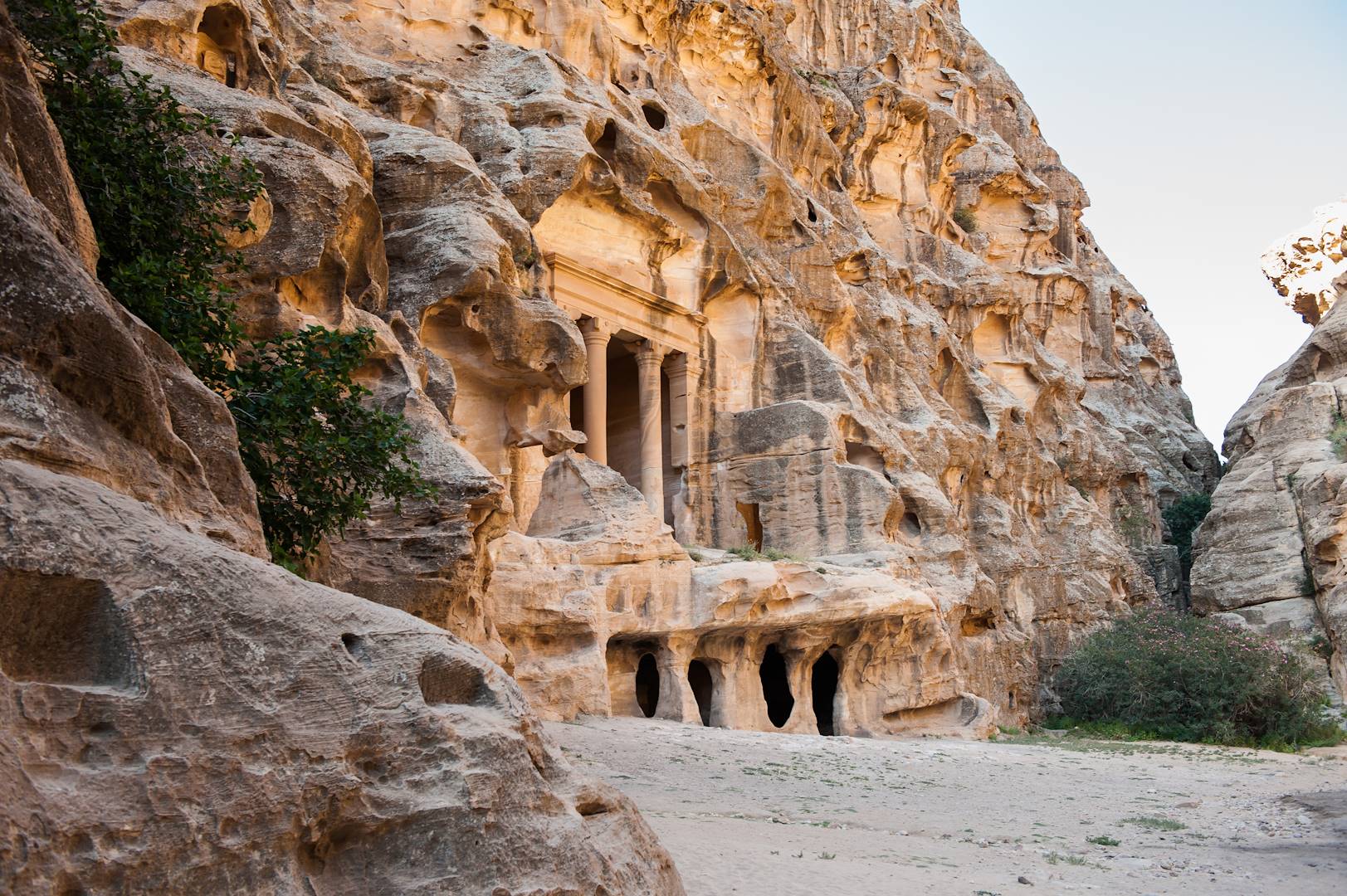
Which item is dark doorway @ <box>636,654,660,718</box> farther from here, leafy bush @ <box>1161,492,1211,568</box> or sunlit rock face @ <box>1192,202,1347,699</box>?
leafy bush @ <box>1161,492,1211,568</box>

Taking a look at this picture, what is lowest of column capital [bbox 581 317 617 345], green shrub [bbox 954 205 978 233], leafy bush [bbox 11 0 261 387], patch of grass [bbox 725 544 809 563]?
patch of grass [bbox 725 544 809 563]

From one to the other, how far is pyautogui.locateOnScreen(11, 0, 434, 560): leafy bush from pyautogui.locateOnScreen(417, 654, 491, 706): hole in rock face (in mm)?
4184

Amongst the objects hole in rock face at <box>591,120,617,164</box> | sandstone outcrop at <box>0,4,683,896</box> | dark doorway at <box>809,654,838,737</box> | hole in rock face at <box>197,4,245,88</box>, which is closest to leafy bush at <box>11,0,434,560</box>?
sandstone outcrop at <box>0,4,683,896</box>

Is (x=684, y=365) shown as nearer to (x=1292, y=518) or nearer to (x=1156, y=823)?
(x=1156, y=823)

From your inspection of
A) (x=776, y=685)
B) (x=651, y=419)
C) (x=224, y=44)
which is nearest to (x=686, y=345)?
(x=651, y=419)

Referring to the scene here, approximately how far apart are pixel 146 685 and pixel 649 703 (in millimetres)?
17370

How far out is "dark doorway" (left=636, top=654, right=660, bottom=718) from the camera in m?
21.1

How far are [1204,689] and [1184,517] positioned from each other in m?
23.0

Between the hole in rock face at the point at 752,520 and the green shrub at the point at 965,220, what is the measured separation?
22.0 metres

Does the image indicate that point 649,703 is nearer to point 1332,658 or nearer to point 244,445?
point 244,445

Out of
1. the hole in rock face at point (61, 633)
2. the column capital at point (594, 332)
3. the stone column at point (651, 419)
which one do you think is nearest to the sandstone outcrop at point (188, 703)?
the hole in rock face at point (61, 633)

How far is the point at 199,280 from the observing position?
933 centimetres

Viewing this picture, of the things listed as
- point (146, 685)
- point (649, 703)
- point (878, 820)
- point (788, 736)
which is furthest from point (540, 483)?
point (146, 685)

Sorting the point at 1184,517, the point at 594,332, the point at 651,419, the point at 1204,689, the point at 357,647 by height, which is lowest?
the point at 1204,689
